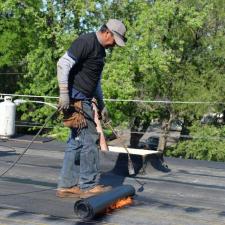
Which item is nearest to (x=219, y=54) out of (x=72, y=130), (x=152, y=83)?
(x=152, y=83)

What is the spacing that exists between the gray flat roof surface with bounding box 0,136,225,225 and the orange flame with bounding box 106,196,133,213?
0.19 ft

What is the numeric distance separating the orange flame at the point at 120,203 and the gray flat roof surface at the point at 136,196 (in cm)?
6

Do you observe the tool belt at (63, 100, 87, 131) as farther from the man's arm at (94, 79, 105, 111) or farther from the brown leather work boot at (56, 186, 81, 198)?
the brown leather work boot at (56, 186, 81, 198)

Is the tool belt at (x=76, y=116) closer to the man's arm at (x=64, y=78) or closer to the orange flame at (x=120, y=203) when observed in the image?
the man's arm at (x=64, y=78)

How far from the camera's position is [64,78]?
4359 mm

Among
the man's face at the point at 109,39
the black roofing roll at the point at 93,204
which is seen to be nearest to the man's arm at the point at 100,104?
the man's face at the point at 109,39

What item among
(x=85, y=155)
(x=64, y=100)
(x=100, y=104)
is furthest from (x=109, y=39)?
(x=85, y=155)

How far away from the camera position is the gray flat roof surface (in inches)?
156

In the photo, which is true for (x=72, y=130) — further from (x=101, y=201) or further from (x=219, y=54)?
(x=219, y=54)

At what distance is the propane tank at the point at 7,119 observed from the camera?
9.04m

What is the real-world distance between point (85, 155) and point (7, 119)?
492 cm

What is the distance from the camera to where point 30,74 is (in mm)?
23922

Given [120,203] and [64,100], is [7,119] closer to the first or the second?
[64,100]

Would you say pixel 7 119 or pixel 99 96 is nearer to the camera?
pixel 99 96
